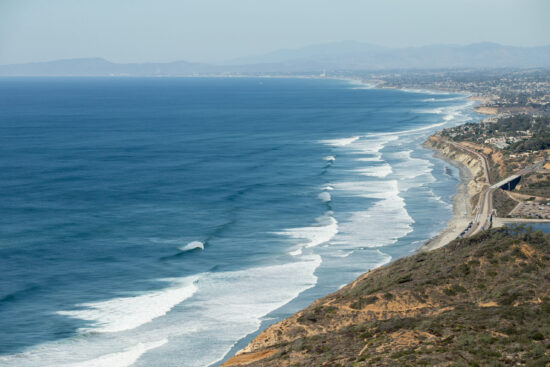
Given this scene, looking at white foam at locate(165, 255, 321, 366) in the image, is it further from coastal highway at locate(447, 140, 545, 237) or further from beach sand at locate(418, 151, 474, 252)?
coastal highway at locate(447, 140, 545, 237)

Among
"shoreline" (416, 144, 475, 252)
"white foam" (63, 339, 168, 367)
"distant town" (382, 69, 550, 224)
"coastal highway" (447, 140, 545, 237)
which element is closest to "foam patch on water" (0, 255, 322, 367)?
"white foam" (63, 339, 168, 367)

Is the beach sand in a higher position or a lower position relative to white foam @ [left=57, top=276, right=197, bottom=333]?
lower

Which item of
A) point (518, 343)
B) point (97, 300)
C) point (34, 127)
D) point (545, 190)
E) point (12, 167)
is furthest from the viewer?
point (34, 127)

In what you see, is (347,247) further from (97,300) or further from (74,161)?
(74,161)

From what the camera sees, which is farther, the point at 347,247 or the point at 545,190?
the point at 545,190

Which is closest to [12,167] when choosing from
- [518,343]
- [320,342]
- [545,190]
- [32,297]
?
[32,297]

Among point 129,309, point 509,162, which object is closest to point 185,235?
point 129,309

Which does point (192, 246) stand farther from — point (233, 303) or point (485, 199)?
point (485, 199)
